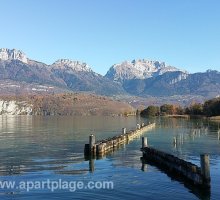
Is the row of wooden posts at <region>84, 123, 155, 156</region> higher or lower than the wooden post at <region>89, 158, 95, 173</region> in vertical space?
higher

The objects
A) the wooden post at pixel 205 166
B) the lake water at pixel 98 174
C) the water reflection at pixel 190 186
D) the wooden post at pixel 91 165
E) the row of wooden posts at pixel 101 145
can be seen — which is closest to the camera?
the lake water at pixel 98 174

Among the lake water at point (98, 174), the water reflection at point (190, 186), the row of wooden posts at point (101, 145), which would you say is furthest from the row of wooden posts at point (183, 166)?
the row of wooden posts at point (101, 145)

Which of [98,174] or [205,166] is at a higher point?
[205,166]

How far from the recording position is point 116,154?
227 feet

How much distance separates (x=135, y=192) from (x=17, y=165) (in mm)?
23319

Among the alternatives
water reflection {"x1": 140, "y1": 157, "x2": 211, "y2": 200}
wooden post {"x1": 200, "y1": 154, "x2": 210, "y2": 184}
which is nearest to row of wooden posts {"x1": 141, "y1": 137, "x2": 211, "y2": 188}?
wooden post {"x1": 200, "y1": 154, "x2": 210, "y2": 184}

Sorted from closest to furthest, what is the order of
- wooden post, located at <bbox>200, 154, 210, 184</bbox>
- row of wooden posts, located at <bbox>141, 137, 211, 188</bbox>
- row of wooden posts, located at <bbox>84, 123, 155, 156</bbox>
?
wooden post, located at <bbox>200, 154, 210, 184</bbox> < row of wooden posts, located at <bbox>141, 137, 211, 188</bbox> < row of wooden posts, located at <bbox>84, 123, 155, 156</bbox>

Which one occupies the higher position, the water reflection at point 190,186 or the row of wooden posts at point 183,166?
the row of wooden posts at point 183,166

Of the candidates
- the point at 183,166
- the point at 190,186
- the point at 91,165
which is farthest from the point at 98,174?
the point at 190,186

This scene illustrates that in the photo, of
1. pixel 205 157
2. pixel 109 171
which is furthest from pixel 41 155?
pixel 205 157

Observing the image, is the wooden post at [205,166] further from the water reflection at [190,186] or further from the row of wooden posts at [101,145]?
the row of wooden posts at [101,145]

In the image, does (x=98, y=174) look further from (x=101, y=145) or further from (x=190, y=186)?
(x=101, y=145)

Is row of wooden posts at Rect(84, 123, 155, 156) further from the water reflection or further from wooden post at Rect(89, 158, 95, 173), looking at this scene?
the water reflection

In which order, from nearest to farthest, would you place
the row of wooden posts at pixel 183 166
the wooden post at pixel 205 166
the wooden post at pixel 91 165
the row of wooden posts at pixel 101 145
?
the wooden post at pixel 205 166 < the row of wooden posts at pixel 183 166 < the wooden post at pixel 91 165 < the row of wooden posts at pixel 101 145
